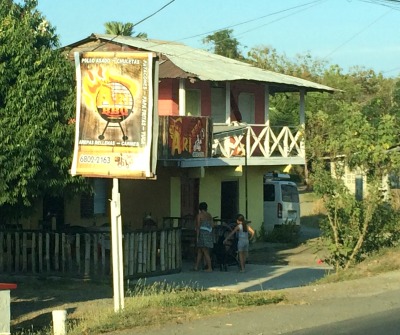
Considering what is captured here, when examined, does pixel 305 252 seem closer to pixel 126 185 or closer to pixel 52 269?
pixel 126 185

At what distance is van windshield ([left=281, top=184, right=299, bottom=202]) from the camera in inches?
1228

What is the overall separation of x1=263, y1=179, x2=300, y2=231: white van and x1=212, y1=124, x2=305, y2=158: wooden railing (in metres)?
2.71

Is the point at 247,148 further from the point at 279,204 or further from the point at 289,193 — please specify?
the point at 289,193

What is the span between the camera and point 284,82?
27516 millimetres

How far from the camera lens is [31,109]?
1466 centimetres

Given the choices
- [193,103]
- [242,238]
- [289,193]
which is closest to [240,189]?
[289,193]

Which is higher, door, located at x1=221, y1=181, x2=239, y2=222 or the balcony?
the balcony

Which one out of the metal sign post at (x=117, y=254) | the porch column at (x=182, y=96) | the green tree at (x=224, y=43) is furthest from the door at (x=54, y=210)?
the green tree at (x=224, y=43)

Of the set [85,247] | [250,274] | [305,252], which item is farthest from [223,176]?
[85,247]

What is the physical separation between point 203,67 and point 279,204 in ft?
23.1

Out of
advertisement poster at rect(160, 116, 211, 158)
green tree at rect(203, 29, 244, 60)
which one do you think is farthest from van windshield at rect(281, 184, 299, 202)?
green tree at rect(203, 29, 244, 60)

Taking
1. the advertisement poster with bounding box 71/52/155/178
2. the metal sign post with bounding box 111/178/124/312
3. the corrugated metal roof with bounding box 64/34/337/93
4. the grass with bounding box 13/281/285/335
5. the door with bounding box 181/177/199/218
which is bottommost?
the grass with bounding box 13/281/285/335

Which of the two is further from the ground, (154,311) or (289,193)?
(289,193)

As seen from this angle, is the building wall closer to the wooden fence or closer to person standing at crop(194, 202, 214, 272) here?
person standing at crop(194, 202, 214, 272)
